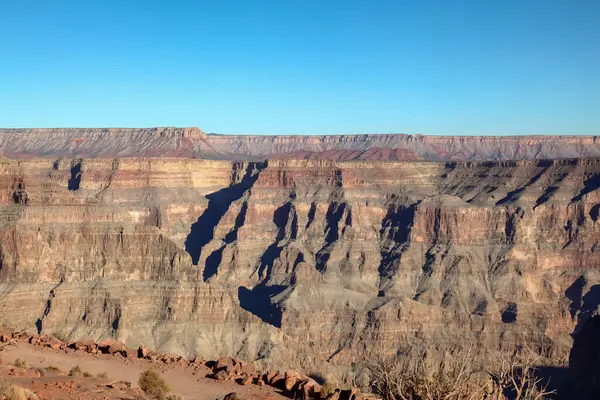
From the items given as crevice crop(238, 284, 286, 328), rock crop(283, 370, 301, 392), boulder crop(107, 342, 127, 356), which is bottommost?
crevice crop(238, 284, 286, 328)

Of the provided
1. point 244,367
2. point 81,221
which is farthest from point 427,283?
point 244,367

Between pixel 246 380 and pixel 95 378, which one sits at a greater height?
pixel 95 378

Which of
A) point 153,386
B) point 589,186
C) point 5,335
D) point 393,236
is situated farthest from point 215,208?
point 153,386

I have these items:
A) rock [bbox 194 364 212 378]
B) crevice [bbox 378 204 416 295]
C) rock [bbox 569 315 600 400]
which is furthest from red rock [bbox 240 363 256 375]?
crevice [bbox 378 204 416 295]

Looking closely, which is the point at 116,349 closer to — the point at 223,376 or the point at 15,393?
the point at 223,376

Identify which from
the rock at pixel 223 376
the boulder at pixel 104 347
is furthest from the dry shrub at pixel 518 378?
the boulder at pixel 104 347

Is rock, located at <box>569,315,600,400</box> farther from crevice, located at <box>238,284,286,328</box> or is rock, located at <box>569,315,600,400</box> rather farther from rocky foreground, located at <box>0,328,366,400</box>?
rocky foreground, located at <box>0,328,366,400</box>

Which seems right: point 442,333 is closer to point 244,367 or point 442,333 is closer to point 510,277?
point 510,277
